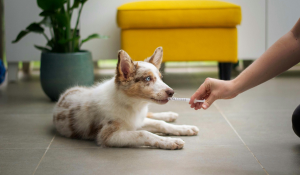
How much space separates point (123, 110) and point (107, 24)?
7.21 ft

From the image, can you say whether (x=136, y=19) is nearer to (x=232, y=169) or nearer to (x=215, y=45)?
(x=215, y=45)

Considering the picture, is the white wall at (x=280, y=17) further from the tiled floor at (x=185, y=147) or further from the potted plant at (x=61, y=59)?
the potted plant at (x=61, y=59)

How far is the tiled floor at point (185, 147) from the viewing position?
1596 millimetres

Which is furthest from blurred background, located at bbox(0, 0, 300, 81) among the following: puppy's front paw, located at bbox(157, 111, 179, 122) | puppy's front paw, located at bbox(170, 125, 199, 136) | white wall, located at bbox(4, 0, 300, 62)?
puppy's front paw, located at bbox(170, 125, 199, 136)

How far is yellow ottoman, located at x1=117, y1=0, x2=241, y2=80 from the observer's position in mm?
3350

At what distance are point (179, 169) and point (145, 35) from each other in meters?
2.09

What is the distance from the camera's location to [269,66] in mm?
1420

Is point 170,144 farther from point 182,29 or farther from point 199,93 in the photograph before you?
point 182,29

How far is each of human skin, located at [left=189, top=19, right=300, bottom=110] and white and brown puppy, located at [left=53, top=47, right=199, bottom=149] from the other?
0.33m

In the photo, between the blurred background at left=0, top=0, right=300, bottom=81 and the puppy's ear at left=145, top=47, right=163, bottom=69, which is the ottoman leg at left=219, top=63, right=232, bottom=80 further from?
the puppy's ear at left=145, top=47, right=163, bottom=69

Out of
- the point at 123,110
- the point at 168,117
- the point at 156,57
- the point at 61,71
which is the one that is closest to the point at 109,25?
the point at 61,71

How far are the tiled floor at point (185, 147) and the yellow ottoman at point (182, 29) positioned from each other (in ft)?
2.43

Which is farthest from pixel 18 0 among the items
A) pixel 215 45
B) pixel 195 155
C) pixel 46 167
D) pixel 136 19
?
pixel 195 155

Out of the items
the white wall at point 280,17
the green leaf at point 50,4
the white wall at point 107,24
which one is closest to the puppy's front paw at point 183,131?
the green leaf at point 50,4
